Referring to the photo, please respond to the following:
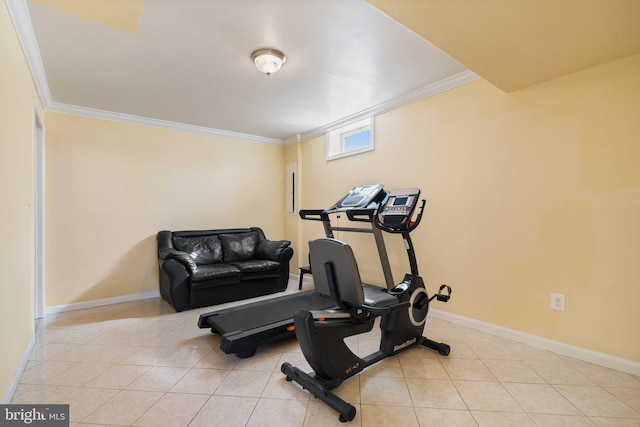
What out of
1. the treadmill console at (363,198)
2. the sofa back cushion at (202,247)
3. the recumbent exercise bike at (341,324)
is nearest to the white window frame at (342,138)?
the treadmill console at (363,198)

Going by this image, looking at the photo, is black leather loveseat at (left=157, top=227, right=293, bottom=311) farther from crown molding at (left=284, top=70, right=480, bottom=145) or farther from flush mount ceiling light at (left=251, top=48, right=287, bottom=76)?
flush mount ceiling light at (left=251, top=48, right=287, bottom=76)

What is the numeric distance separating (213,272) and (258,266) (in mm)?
609

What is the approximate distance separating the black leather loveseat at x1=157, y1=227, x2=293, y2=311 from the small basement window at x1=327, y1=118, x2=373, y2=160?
162cm

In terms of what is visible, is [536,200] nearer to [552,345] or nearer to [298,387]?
[552,345]

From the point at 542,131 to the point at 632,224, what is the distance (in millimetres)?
932

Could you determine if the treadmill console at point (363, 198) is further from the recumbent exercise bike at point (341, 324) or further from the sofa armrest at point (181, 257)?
the sofa armrest at point (181, 257)

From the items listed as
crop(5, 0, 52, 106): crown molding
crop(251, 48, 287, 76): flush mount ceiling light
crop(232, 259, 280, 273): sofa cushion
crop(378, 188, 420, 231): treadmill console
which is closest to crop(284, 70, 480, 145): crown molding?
crop(378, 188, 420, 231): treadmill console

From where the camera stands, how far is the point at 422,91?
3.19 meters

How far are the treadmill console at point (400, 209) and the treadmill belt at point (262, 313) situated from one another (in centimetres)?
123

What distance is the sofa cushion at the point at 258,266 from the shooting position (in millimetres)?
3846

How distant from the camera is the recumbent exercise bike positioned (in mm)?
1768

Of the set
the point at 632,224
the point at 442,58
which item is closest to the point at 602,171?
the point at 632,224

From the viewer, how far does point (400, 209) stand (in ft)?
8.24

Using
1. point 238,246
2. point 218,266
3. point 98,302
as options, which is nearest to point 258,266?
point 218,266
